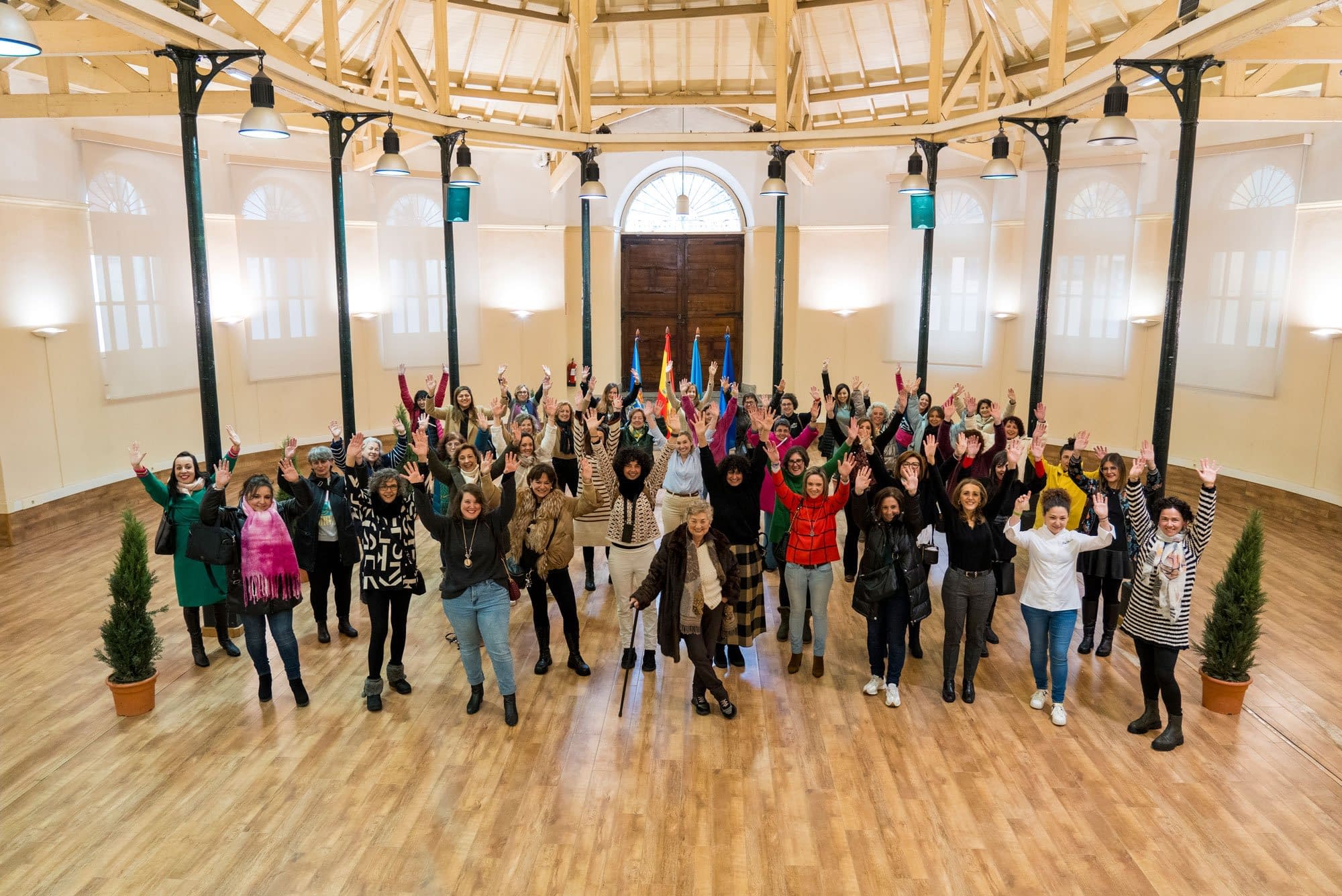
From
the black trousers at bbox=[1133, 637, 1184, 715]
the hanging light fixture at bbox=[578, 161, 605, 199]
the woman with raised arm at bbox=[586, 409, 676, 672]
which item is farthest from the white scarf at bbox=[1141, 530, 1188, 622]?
the hanging light fixture at bbox=[578, 161, 605, 199]

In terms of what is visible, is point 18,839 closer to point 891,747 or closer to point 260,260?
point 891,747

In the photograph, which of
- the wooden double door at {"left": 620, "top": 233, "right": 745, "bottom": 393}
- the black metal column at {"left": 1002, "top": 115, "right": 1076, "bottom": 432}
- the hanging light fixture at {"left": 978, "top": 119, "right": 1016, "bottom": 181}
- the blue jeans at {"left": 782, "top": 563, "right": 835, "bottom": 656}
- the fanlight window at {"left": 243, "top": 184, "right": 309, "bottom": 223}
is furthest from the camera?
the wooden double door at {"left": 620, "top": 233, "right": 745, "bottom": 393}

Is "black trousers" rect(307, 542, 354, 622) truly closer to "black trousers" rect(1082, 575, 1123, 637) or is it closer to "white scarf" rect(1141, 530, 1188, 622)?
"white scarf" rect(1141, 530, 1188, 622)

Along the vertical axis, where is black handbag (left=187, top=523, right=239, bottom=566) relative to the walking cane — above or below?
above

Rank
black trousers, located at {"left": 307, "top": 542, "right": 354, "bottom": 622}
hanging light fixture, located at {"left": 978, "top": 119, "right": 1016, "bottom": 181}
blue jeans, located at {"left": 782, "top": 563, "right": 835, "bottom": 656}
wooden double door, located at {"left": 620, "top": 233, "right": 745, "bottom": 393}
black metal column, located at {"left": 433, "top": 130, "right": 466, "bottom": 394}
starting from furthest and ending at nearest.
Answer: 1. wooden double door, located at {"left": 620, "top": 233, "right": 745, "bottom": 393}
2. black metal column, located at {"left": 433, "top": 130, "right": 466, "bottom": 394}
3. hanging light fixture, located at {"left": 978, "top": 119, "right": 1016, "bottom": 181}
4. black trousers, located at {"left": 307, "top": 542, "right": 354, "bottom": 622}
5. blue jeans, located at {"left": 782, "top": 563, "right": 835, "bottom": 656}

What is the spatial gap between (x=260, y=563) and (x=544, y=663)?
1.89m

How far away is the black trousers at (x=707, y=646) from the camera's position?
535 centimetres

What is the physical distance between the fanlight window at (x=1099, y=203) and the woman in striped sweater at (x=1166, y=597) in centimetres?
825

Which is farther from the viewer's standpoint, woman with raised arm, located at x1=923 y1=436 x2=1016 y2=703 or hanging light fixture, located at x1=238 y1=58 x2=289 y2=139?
hanging light fixture, located at x1=238 y1=58 x2=289 y2=139

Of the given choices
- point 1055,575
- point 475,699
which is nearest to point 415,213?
point 475,699

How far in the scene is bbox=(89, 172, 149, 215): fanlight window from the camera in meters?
10.3

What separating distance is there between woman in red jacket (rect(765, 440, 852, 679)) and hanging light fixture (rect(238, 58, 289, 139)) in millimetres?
3825

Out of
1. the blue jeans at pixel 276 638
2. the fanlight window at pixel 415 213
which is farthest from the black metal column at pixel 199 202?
the fanlight window at pixel 415 213

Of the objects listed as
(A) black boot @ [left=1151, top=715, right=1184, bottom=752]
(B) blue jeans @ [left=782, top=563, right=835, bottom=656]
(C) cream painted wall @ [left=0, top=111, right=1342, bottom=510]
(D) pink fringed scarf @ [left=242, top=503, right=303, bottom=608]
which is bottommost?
(A) black boot @ [left=1151, top=715, right=1184, bottom=752]
